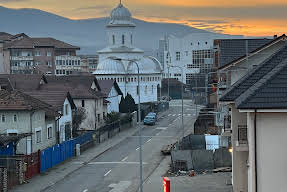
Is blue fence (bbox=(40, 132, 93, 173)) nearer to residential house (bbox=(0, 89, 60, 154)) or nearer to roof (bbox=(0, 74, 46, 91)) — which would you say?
residential house (bbox=(0, 89, 60, 154))

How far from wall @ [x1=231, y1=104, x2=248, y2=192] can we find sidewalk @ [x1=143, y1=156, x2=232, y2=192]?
5851 millimetres

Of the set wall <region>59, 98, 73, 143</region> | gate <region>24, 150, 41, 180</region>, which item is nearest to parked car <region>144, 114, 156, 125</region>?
wall <region>59, 98, 73, 143</region>

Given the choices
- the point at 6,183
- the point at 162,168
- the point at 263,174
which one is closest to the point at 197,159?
the point at 162,168

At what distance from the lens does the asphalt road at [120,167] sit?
111ft

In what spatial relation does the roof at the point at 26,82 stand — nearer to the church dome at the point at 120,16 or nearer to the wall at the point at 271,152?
the wall at the point at 271,152

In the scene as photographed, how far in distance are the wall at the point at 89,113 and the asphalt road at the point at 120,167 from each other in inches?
175

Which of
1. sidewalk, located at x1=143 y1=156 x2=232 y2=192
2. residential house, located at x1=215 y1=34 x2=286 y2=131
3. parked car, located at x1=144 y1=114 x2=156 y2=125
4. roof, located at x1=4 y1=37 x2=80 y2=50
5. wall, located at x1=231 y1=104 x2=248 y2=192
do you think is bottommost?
sidewalk, located at x1=143 y1=156 x2=232 y2=192

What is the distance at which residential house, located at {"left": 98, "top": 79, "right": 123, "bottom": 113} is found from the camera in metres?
75.6

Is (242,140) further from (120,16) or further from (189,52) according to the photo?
(189,52)

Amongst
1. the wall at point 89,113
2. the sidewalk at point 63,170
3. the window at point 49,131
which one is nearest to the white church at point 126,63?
the wall at point 89,113

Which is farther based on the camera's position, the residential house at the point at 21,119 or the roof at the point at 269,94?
the residential house at the point at 21,119

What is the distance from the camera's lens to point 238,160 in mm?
22250

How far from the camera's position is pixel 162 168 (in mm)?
39531

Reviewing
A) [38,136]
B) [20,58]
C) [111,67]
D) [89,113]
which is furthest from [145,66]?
[38,136]
